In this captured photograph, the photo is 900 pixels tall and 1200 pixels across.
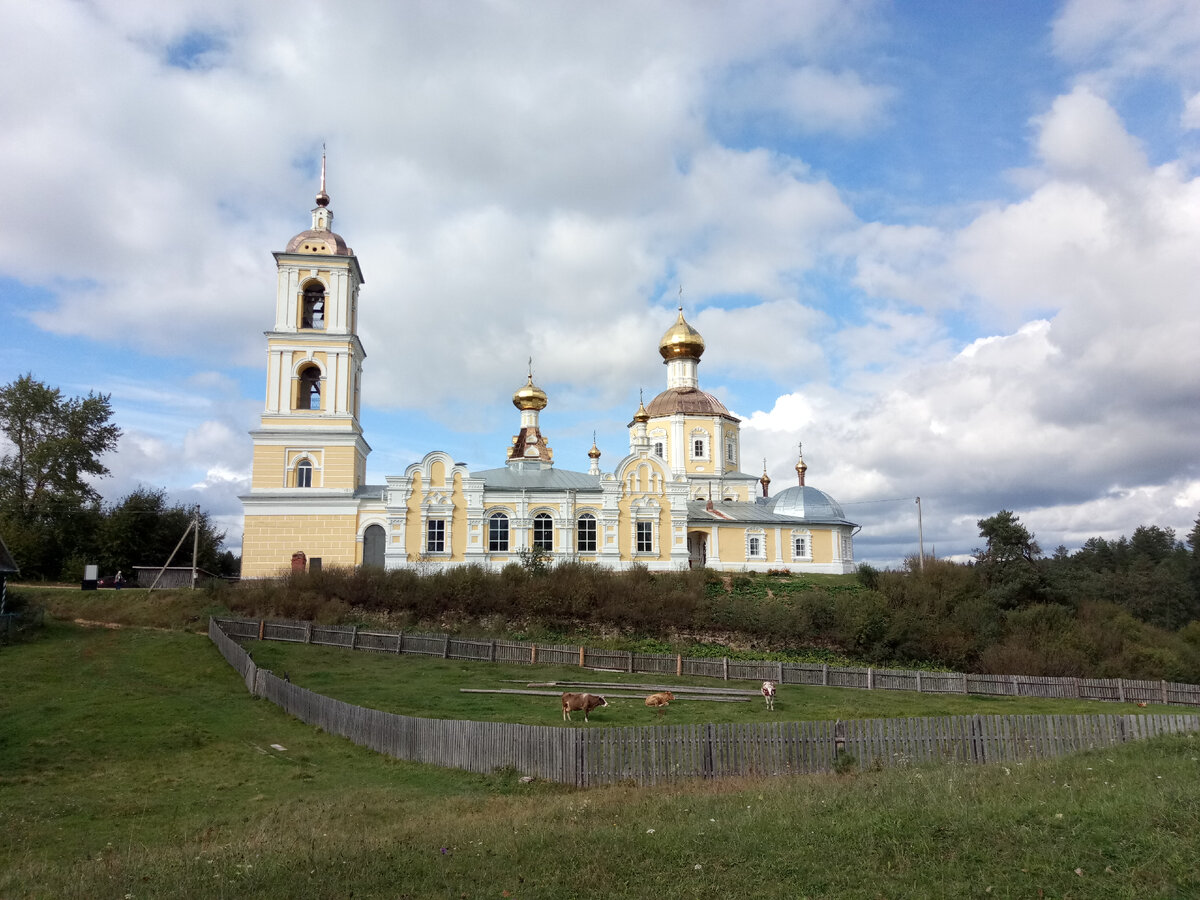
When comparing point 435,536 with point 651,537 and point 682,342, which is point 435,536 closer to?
point 651,537

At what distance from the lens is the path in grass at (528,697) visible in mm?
18828

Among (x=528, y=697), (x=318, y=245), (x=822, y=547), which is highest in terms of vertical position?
(x=318, y=245)

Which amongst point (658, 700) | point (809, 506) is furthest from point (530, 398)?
point (658, 700)

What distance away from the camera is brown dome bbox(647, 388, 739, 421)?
52.7m

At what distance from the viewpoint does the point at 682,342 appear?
5369cm

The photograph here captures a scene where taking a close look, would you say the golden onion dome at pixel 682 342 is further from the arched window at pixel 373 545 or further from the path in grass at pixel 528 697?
the path in grass at pixel 528 697

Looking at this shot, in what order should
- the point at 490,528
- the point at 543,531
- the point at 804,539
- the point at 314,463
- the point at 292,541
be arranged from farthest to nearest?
the point at 804,539, the point at 543,531, the point at 490,528, the point at 314,463, the point at 292,541

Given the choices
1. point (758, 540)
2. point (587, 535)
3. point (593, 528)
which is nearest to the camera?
point (587, 535)

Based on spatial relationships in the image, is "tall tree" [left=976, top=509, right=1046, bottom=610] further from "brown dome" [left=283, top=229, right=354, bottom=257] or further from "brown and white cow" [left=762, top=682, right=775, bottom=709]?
"brown dome" [left=283, top=229, right=354, bottom=257]

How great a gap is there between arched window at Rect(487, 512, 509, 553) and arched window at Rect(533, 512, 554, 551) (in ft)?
4.48

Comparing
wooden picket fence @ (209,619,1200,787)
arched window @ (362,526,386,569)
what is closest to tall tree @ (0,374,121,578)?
arched window @ (362,526,386,569)

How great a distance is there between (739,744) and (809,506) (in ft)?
108

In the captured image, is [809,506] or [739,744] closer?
[739,744]

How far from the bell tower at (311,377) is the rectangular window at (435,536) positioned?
151 inches
